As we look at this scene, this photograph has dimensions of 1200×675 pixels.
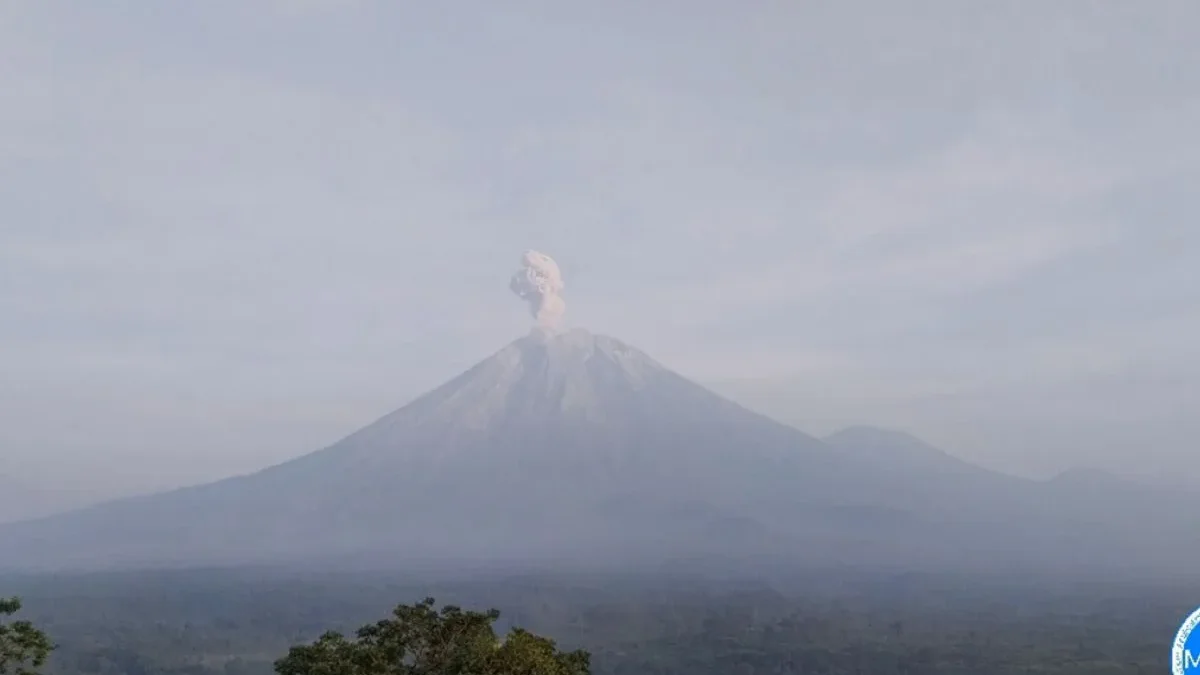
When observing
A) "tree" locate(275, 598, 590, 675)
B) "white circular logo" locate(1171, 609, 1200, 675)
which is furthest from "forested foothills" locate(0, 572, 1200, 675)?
"white circular logo" locate(1171, 609, 1200, 675)

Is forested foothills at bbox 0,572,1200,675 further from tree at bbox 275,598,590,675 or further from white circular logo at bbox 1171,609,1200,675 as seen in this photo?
white circular logo at bbox 1171,609,1200,675

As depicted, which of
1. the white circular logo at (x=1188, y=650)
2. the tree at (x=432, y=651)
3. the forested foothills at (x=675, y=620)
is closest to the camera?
the white circular logo at (x=1188, y=650)

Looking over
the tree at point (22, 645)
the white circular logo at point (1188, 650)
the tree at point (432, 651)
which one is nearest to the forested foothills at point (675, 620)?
the tree at point (432, 651)

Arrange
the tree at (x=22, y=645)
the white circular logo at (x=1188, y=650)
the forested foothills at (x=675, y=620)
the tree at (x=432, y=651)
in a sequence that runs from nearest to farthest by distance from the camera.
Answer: the white circular logo at (x=1188, y=650) < the tree at (x=22, y=645) < the tree at (x=432, y=651) < the forested foothills at (x=675, y=620)

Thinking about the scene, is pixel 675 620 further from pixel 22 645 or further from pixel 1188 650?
pixel 1188 650

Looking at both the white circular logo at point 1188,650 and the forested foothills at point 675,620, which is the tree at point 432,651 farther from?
the forested foothills at point 675,620

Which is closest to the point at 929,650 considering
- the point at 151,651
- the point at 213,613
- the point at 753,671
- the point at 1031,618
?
the point at 753,671

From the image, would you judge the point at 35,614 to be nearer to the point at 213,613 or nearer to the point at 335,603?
the point at 213,613
